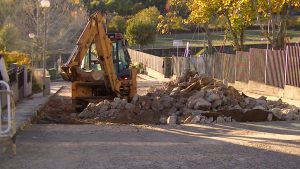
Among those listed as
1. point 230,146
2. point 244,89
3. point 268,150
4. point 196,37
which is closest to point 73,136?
point 230,146

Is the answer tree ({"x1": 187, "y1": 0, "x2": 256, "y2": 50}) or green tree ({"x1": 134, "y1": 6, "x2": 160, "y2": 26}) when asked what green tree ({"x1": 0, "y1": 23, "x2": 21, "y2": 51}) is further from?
tree ({"x1": 187, "y1": 0, "x2": 256, "y2": 50})

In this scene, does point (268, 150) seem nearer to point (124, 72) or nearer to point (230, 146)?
point (230, 146)

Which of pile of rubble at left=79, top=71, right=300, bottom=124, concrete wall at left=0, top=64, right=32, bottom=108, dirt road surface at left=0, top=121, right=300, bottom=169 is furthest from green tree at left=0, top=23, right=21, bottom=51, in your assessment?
dirt road surface at left=0, top=121, right=300, bottom=169

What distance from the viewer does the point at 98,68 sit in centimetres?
2097

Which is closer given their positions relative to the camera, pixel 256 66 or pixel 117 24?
pixel 256 66

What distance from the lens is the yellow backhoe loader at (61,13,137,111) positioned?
61.9ft

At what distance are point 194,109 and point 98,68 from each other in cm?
437

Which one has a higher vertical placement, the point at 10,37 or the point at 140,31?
the point at 140,31

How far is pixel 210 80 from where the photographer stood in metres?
21.4

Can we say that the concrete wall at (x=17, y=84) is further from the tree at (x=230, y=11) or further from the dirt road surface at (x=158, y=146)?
the tree at (x=230, y=11)

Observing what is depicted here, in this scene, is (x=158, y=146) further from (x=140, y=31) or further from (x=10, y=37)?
(x=140, y=31)

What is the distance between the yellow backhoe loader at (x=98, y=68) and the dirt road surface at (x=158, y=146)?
3676 millimetres

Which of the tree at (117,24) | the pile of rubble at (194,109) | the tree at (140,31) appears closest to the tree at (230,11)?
the pile of rubble at (194,109)

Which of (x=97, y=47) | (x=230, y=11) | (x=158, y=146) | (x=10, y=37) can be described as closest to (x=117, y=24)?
(x=10, y=37)
